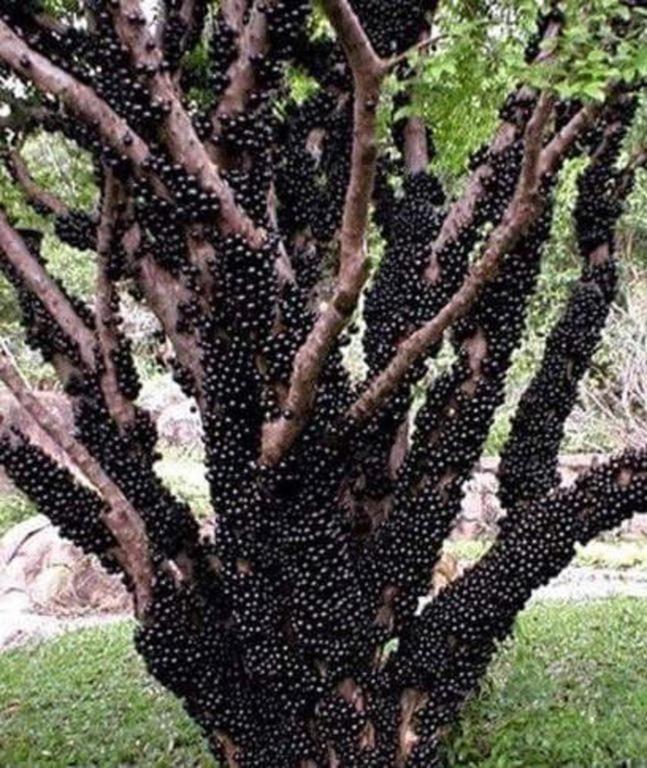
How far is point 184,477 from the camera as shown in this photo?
18391 millimetres

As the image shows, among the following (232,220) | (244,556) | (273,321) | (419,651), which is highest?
(232,220)

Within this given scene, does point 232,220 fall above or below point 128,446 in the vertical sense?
above

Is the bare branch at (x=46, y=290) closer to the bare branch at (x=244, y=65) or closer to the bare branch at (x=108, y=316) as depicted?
the bare branch at (x=108, y=316)

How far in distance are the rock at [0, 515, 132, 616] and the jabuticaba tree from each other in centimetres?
959

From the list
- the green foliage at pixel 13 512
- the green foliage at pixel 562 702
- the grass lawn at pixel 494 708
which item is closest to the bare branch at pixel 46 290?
the grass lawn at pixel 494 708

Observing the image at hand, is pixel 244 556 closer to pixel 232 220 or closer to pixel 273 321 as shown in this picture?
pixel 273 321

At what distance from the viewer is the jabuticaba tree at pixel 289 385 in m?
4.44

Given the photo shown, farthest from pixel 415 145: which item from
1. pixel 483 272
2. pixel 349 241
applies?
pixel 349 241

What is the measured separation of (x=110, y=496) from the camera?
188 inches

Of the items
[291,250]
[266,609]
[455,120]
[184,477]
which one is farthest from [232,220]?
[184,477]

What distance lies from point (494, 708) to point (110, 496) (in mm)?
3482

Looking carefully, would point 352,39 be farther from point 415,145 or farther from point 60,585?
point 60,585

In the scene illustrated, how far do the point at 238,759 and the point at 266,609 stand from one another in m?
0.83

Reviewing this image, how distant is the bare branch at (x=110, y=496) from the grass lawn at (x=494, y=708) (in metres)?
2.16
